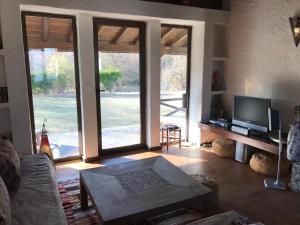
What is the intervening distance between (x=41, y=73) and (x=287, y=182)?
3.50 m

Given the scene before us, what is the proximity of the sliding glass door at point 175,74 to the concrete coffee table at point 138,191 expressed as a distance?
203 centimetres

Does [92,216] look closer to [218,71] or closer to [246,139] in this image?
[246,139]

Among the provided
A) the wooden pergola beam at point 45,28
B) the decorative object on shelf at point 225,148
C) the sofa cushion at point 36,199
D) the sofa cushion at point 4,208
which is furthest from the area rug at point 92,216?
the wooden pergola beam at point 45,28

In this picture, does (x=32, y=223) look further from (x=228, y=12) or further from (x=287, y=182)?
(x=228, y=12)

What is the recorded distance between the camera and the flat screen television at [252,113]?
342cm

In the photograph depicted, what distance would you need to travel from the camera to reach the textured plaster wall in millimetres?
3404

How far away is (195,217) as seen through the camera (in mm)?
2355

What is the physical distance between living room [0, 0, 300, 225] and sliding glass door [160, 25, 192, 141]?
18mm

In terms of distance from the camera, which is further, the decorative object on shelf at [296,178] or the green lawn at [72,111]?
the green lawn at [72,111]

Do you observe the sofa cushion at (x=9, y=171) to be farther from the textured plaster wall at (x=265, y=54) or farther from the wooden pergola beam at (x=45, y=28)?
the textured plaster wall at (x=265, y=54)

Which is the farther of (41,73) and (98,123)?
(98,123)

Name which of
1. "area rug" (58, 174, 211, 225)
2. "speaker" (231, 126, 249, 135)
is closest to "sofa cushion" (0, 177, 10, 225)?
"area rug" (58, 174, 211, 225)

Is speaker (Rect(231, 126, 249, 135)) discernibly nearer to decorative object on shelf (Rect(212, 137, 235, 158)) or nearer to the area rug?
decorative object on shelf (Rect(212, 137, 235, 158))

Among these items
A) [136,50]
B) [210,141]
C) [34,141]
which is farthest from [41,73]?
[210,141]
